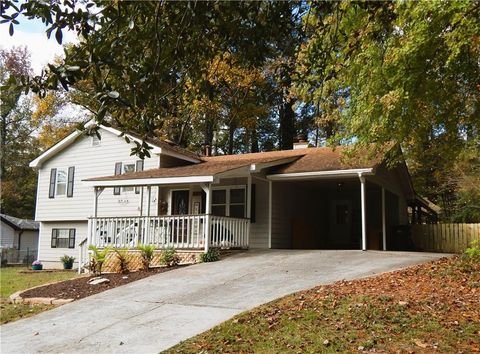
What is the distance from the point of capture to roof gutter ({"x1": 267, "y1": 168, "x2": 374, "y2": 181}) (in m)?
15.9

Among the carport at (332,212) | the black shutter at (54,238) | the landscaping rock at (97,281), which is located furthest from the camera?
the black shutter at (54,238)

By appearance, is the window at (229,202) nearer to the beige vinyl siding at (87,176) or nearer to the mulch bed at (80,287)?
the beige vinyl siding at (87,176)

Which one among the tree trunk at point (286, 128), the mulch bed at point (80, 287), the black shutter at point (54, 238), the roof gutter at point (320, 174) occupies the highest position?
the tree trunk at point (286, 128)

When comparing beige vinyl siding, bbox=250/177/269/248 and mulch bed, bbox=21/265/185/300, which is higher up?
beige vinyl siding, bbox=250/177/269/248

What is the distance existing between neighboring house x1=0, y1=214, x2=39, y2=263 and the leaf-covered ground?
29466 millimetres

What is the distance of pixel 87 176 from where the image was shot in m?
22.7

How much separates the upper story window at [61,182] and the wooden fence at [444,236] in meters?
15.1

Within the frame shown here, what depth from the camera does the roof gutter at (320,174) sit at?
15.9 meters

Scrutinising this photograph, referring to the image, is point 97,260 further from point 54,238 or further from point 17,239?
point 17,239

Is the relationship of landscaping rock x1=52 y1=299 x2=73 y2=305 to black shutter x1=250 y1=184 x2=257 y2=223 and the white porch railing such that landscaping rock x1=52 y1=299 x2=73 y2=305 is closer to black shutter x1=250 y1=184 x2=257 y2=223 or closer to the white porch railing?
the white porch railing

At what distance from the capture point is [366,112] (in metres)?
11.9

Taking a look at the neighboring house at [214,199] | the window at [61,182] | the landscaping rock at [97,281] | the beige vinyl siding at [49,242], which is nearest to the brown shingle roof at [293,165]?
the neighboring house at [214,199]

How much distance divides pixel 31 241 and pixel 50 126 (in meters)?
10.6

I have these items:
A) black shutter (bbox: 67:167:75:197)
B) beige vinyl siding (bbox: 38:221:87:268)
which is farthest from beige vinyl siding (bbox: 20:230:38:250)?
black shutter (bbox: 67:167:75:197)
